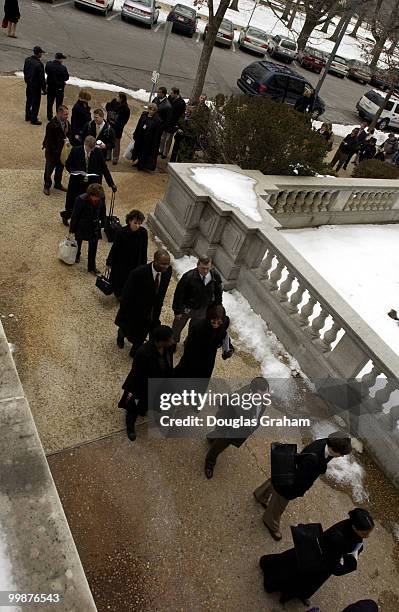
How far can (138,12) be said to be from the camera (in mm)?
24344

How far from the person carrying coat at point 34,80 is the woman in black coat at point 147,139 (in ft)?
7.39

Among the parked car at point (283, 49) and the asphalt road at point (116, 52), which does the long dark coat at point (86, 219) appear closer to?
the asphalt road at point (116, 52)

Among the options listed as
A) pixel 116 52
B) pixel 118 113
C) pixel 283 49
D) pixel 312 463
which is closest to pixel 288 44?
pixel 283 49

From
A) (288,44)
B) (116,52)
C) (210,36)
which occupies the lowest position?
(116,52)

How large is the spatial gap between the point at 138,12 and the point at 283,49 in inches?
411

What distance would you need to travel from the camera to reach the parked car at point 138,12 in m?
24.3

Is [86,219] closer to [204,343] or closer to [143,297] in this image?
[143,297]

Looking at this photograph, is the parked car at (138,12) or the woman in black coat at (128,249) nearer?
the woman in black coat at (128,249)

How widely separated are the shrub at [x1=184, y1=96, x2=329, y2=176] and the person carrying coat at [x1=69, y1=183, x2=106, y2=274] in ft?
12.0

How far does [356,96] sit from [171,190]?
25683mm

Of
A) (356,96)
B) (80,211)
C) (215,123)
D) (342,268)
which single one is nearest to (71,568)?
(80,211)

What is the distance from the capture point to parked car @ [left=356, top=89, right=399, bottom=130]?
76.9ft

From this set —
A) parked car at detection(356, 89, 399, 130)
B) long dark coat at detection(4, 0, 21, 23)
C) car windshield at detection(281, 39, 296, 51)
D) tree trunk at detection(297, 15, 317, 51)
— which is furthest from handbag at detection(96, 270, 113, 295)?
car windshield at detection(281, 39, 296, 51)

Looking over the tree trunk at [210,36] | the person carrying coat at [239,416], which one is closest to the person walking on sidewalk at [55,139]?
the tree trunk at [210,36]
